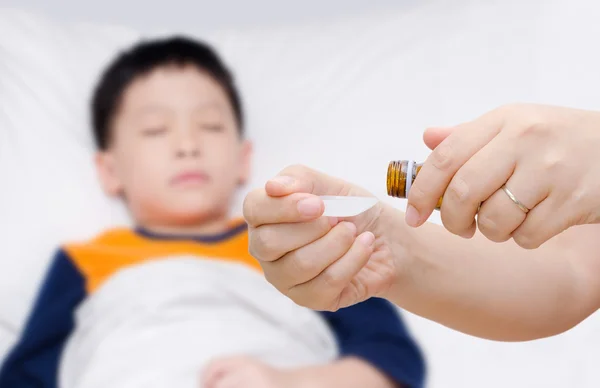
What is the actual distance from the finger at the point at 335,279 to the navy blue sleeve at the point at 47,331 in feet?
2.21

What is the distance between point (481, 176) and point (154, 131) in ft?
2.90

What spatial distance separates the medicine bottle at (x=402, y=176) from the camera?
588 mm

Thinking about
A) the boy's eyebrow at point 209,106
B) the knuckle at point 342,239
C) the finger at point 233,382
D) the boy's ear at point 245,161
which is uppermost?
the knuckle at point 342,239

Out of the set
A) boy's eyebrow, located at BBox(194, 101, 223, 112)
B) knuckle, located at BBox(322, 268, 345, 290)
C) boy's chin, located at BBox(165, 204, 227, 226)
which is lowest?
boy's chin, located at BBox(165, 204, 227, 226)

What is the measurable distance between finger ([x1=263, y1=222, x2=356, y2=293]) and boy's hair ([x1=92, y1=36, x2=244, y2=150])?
2.78ft

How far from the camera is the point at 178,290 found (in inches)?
44.4

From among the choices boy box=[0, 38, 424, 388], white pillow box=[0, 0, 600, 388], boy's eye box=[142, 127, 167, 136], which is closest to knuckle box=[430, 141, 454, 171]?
boy box=[0, 38, 424, 388]

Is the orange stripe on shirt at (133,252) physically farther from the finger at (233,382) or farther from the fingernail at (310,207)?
the fingernail at (310,207)

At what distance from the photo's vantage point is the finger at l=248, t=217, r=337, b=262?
0.62m

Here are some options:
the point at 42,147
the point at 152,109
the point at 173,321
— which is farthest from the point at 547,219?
the point at 42,147

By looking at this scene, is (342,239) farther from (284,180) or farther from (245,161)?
(245,161)

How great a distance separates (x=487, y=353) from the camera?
3.82ft

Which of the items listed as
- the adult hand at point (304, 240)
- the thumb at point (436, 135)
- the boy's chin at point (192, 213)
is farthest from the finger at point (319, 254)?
the boy's chin at point (192, 213)

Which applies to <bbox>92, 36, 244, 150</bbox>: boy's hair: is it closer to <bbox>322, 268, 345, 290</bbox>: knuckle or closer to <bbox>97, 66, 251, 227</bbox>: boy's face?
<bbox>97, 66, 251, 227</bbox>: boy's face
